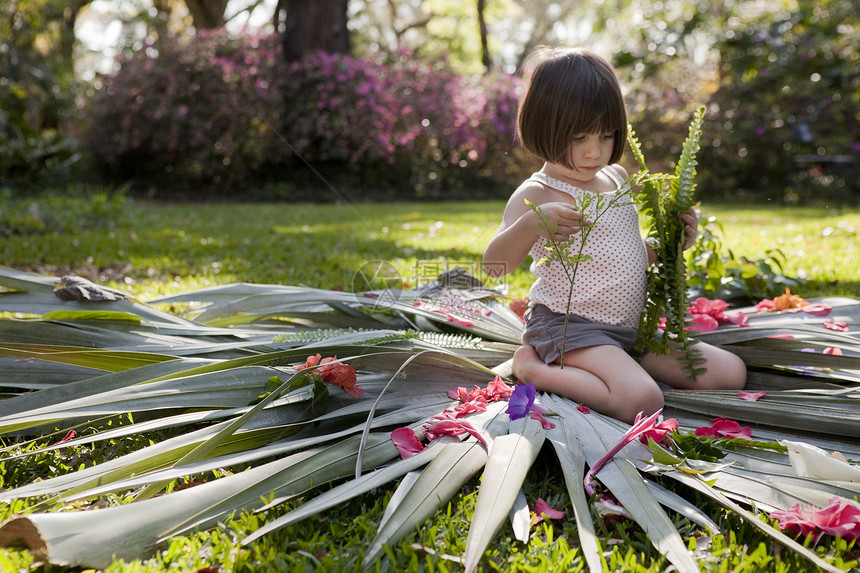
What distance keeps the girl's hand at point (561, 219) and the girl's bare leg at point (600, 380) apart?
0.39m

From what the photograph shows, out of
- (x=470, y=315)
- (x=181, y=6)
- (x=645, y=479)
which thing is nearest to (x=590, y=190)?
(x=470, y=315)

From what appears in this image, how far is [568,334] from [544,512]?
2.55 ft

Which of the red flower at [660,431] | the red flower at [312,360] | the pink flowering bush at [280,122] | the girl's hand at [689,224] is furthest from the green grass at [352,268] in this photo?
the pink flowering bush at [280,122]

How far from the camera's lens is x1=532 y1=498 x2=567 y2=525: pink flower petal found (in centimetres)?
146

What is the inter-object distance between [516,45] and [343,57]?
27.4 meters

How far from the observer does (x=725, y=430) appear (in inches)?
71.5

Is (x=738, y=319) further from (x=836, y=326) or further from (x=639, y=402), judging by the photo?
(x=639, y=402)

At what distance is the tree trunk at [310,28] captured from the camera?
36.0 ft

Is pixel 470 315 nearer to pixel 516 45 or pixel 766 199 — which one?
pixel 766 199

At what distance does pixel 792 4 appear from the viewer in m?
13.0

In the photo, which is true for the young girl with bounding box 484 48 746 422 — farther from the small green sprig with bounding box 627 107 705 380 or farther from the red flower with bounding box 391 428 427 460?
the red flower with bounding box 391 428 427 460

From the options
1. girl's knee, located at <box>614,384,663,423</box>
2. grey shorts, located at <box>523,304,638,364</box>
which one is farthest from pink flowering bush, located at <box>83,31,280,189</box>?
girl's knee, located at <box>614,384,663,423</box>

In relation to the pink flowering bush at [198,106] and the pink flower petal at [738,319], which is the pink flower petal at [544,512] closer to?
the pink flower petal at [738,319]

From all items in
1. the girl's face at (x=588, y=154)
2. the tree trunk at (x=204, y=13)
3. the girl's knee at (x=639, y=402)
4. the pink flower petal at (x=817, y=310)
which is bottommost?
the girl's knee at (x=639, y=402)
